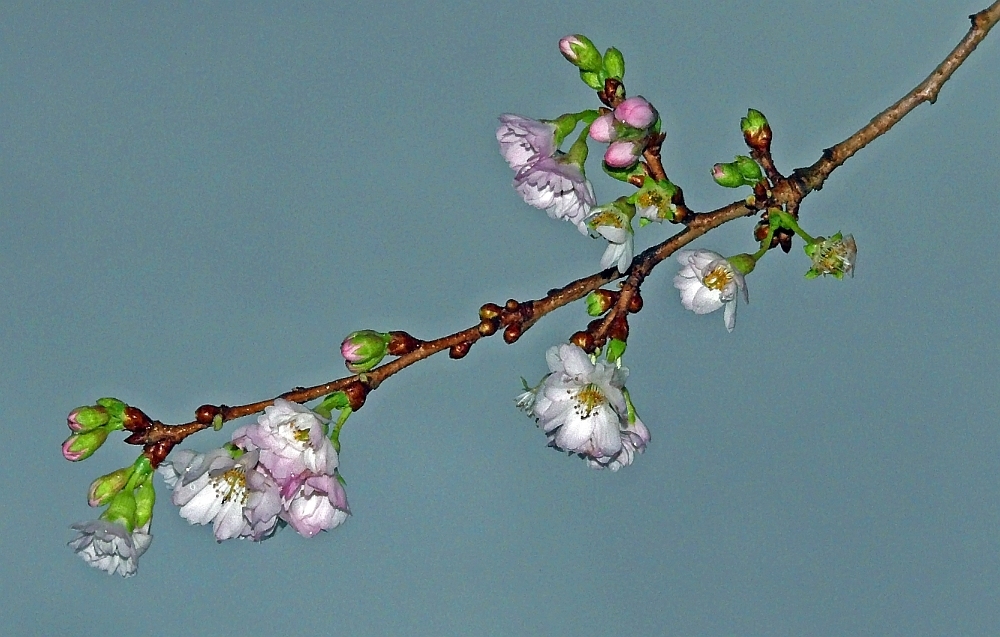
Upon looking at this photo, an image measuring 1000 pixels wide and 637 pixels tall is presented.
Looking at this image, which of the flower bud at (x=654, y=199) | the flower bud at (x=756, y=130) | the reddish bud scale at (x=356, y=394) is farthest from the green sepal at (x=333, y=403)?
the flower bud at (x=756, y=130)

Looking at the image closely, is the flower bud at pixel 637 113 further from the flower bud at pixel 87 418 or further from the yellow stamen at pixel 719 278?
the flower bud at pixel 87 418

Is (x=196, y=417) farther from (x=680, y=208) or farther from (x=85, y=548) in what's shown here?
(x=680, y=208)

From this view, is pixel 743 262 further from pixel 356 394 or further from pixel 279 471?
pixel 279 471

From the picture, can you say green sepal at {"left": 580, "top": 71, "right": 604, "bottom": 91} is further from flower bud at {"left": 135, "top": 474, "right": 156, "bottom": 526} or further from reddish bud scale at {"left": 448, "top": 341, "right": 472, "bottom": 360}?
flower bud at {"left": 135, "top": 474, "right": 156, "bottom": 526}

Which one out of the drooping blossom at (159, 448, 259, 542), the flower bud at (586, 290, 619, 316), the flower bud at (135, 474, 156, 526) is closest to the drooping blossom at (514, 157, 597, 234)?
the flower bud at (586, 290, 619, 316)

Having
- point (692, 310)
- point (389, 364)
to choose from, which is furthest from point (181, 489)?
point (692, 310)

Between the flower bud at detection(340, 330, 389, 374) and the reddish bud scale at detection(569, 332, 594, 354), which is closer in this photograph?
the flower bud at detection(340, 330, 389, 374)

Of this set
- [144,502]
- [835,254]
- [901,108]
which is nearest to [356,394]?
[144,502]
